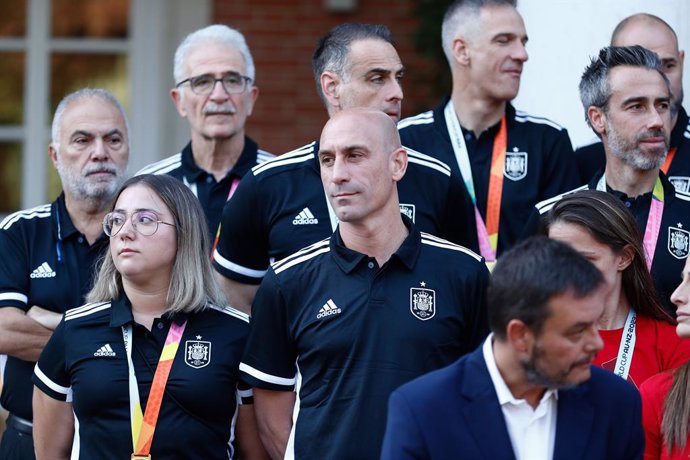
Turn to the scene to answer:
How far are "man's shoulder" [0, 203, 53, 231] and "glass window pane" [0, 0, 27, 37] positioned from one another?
403cm

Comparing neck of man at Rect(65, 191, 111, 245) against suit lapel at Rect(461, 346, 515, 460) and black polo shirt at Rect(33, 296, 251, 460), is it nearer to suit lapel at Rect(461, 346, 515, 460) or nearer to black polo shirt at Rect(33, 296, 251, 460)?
black polo shirt at Rect(33, 296, 251, 460)

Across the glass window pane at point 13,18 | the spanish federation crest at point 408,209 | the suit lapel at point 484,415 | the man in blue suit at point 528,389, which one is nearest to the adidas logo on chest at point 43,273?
the spanish federation crest at point 408,209

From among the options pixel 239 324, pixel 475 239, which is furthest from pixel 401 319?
pixel 475 239

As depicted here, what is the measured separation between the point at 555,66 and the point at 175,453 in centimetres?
288

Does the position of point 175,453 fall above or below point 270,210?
below

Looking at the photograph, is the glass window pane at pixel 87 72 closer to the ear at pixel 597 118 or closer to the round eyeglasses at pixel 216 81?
the round eyeglasses at pixel 216 81

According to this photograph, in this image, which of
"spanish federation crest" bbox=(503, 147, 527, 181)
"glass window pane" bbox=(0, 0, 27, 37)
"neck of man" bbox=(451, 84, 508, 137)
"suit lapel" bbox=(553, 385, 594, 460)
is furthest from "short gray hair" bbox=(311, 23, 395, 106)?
"glass window pane" bbox=(0, 0, 27, 37)

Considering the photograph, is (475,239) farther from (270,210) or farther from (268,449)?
(268,449)

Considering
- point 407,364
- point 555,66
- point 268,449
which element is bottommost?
point 268,449

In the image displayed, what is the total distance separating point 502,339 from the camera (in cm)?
356

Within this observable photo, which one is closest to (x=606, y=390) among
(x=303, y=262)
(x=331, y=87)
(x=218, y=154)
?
(x=303, y=262)

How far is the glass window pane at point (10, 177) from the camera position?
31.0 feet

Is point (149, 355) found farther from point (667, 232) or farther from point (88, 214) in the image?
point (667, 232)

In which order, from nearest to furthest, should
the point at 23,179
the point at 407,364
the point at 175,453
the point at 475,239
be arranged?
the point at 407,364 → the point at 175,453 → the point at 475,239 → the point at 23,179
